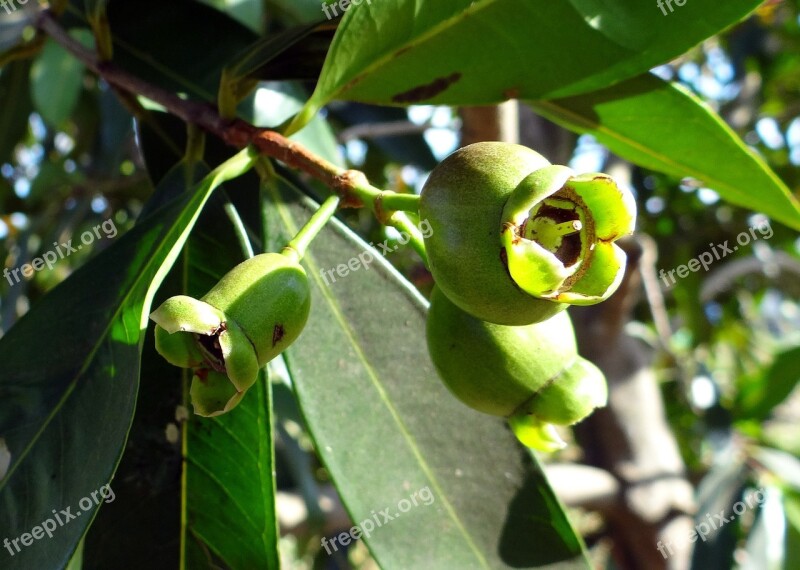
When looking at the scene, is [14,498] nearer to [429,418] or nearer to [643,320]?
[429,418]

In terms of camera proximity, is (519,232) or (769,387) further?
(769,387)

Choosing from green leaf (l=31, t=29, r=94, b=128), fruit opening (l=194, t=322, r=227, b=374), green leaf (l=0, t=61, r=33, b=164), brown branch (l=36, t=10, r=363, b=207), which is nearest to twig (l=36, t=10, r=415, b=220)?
brown branch (l=36, t=10, r=363, b=207)

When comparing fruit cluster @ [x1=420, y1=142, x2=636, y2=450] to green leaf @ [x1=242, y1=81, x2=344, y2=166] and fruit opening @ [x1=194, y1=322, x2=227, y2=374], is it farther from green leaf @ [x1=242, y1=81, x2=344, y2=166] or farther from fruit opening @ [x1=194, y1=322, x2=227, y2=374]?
green leaf @ [x1=242, y1=81, x2=344, y2=166]

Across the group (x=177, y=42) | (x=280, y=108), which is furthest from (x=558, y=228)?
(x=177, y=42)

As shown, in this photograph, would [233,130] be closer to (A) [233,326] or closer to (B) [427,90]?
(B) [427,90]

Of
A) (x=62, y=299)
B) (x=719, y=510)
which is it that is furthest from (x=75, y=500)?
(x=719, y=510)

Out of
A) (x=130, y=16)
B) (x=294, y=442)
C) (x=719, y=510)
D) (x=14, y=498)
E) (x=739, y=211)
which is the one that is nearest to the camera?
(x=14, y=498)
